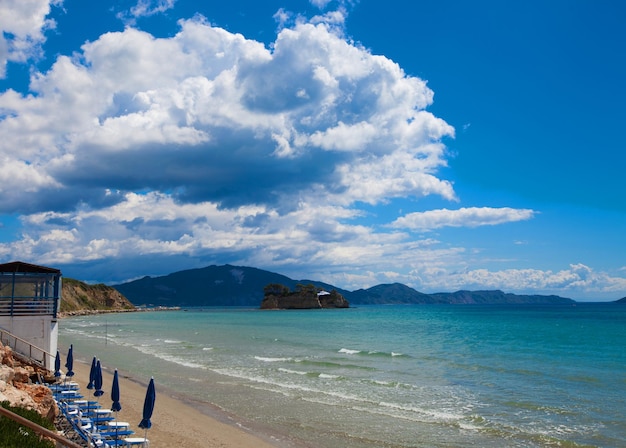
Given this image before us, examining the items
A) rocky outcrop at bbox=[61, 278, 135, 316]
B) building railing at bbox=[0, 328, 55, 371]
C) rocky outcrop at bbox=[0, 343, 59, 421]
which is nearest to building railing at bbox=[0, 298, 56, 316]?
building railing at bbox=[0, 328, 55, 371]

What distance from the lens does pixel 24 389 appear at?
16828 mm

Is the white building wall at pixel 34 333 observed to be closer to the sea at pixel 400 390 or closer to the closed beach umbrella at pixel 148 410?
the sea at pixel 400 390

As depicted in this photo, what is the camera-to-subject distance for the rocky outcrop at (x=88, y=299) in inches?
5820

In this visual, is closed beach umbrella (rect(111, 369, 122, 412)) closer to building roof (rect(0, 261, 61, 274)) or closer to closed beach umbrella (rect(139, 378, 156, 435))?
closed beach umbrella (rect(139, 378, 156, 435))

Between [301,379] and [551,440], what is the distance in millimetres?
14792

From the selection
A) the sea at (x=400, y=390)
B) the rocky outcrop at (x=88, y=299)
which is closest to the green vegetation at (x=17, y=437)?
the sea at (x=400, y=390)

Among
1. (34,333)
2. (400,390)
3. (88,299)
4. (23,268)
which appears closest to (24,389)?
(34,333)

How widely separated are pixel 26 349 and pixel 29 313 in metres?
1.70

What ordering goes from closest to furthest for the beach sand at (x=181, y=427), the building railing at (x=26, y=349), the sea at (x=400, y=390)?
the beach sand at (x=181, y=427)
the sea at (x=400, y=390)
the building railing at (x=26, y=349)

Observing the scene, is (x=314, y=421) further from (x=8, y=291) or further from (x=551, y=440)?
(x=8, y=291)

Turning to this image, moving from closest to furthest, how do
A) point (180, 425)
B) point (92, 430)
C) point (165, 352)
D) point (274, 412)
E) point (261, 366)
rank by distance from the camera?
point (92, 430) → point (180, 425) → point (274, 412) → point (261, 366) → point (165, 352)

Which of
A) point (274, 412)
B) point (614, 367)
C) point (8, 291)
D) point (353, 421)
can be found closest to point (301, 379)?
point (274, 412)

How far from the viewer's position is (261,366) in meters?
33.8

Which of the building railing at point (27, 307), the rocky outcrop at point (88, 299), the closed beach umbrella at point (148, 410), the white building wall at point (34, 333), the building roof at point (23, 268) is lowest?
the rocky outcrop at point (88, 299)
